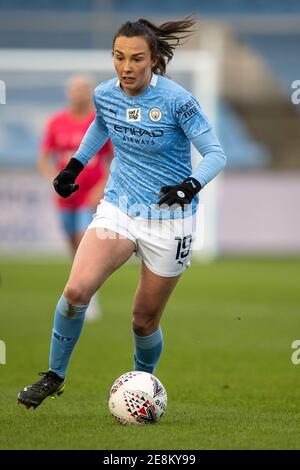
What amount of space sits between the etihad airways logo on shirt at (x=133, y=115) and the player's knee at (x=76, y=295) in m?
1.05

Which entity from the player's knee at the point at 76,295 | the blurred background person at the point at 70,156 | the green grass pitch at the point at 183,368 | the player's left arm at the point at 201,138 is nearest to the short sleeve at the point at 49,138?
the blurred background person at the point at 70,156

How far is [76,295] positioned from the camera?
6.30m

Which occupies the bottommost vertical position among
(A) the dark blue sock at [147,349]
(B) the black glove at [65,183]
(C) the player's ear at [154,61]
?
(A) the dark blue sock at [147,349]

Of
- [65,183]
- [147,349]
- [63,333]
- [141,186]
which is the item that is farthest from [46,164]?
[63,333]

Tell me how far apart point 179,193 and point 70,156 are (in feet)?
23.1

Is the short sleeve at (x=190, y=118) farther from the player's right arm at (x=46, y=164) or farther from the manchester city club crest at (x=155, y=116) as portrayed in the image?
the player's right arm at (x=46, y=164)

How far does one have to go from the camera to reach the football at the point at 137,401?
239 inches

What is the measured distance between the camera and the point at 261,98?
28.0 meters

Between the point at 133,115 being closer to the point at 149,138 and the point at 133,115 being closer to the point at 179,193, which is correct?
the point at 149,138

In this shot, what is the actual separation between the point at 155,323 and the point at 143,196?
80 centimetres

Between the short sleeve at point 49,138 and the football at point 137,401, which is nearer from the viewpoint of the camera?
the football at point 137,401
